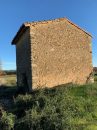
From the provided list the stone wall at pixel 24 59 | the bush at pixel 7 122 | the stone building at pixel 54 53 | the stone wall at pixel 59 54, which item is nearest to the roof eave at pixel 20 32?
the stone building at pixel 54 53

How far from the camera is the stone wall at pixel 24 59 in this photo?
1164 inches

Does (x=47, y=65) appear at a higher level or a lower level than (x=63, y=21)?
lower

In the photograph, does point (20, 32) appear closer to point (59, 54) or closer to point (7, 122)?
point (59, 54)

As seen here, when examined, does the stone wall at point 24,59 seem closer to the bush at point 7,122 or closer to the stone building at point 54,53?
the stone building at point 54,53

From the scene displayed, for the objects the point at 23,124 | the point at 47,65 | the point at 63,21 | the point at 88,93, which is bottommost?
the point at 23,124

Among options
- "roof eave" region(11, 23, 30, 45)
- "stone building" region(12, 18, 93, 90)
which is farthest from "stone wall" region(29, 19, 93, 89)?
"roof eave" region(11, 23, 30, 45)

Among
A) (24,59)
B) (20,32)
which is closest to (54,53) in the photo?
(24,59)

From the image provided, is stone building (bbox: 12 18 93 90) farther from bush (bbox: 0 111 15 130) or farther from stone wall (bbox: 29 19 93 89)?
bush (bbox: 0 111 15 130)

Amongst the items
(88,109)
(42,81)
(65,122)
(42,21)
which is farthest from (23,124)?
(42,21)

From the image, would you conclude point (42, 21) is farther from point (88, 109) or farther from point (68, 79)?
point (88, 109)

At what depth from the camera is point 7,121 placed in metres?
20.0

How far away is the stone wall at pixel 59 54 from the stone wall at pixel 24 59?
2.47 ft

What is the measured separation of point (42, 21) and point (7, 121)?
11.7 metres

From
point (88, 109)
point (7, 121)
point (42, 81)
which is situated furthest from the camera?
point (42, 81)
